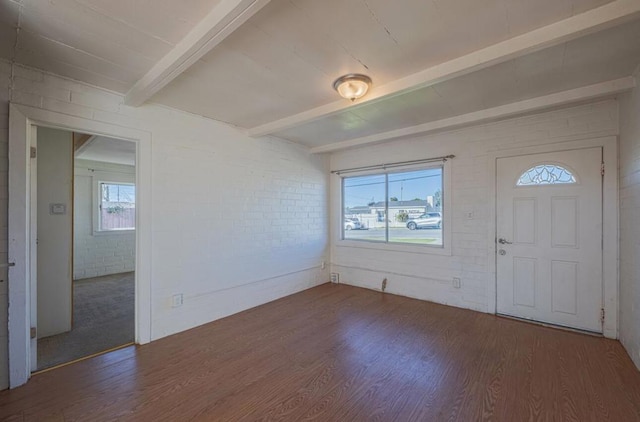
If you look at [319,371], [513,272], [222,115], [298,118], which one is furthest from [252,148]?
[513,272]

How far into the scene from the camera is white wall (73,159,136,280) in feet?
18.4

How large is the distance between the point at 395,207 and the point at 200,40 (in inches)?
142

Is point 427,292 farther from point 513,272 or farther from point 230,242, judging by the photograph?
point 230,242

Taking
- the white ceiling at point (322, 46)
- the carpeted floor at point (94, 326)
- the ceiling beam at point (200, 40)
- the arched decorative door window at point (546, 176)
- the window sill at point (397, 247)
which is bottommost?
the carpeted floor at point (94, 326)

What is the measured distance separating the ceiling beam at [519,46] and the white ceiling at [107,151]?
3606 mm

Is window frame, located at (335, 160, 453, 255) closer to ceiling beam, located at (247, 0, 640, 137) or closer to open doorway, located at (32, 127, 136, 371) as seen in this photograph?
ceiling beam, located at (247, 0, 640, 137)

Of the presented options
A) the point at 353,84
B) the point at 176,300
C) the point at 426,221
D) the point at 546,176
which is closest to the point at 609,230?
the point at 546,176

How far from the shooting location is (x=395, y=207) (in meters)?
4.55

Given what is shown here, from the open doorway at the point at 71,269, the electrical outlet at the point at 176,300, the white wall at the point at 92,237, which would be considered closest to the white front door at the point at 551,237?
the electrical outlet at the point at 176,300

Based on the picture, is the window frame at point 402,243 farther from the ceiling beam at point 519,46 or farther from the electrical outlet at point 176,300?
the electrical outlet at point 176,300

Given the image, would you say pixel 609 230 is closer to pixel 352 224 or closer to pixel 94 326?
pixel 352 224

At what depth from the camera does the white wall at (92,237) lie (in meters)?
5.60

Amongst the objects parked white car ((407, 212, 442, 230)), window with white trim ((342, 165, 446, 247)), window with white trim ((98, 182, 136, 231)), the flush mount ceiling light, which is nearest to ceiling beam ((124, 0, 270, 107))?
the flush mount ceiling light

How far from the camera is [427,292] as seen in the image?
13.4ft
